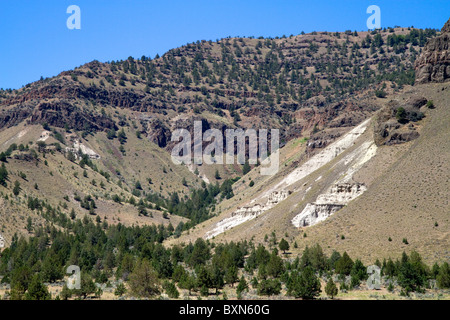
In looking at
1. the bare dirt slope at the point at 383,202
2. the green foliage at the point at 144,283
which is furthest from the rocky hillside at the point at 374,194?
the green foliage at the point at 144,283

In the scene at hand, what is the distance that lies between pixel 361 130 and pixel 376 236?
53.2 m

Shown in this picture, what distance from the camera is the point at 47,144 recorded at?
19850cm

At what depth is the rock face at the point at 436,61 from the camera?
115494 millimetres

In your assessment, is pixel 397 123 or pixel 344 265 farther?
pixel 397 123

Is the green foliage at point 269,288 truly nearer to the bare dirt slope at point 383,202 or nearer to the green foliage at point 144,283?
the green foliage at point 144,283

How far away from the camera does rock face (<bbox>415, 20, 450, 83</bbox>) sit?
379 ft

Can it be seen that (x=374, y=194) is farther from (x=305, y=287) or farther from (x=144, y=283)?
(x=144, y=283)

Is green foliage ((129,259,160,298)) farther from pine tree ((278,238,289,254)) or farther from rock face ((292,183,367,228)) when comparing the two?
rock face ((292,183,367,228))

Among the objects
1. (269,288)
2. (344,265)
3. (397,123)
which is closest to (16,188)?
(397,123)

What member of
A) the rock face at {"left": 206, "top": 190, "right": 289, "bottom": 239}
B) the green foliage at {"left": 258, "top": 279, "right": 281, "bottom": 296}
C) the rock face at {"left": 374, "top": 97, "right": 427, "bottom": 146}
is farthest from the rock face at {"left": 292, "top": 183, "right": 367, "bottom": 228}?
the green foliage at {"left": 258, "top": 279, "right": 281, "bottom": 296}

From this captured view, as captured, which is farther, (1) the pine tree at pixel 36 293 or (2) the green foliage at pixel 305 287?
(2) the green foliage at pixel 305 287

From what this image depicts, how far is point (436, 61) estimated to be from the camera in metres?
117

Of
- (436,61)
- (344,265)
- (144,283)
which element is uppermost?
(436,61)
